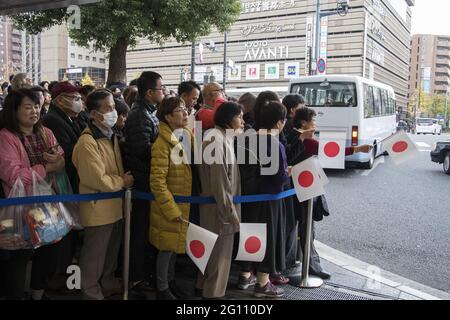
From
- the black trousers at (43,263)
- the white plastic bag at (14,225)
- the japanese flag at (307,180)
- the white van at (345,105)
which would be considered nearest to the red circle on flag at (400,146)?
the japanese flag at (307,180)

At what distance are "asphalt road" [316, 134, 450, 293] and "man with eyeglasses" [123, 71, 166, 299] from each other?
9.32 ft

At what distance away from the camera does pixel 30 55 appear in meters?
78.8

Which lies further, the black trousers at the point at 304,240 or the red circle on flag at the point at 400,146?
the black trousers at the point at 304,240

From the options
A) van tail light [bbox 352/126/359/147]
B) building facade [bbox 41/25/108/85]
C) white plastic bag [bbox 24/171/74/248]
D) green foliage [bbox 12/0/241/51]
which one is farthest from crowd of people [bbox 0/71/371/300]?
building facade [bbox 41/25/108/85]

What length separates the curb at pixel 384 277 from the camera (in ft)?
13.5

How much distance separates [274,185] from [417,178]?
887 centimetres

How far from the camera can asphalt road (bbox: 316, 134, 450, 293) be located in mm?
5102

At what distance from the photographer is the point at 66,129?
11.9ft

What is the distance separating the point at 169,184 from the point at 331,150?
1.62m

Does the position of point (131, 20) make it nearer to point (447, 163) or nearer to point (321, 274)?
point (321, 274)

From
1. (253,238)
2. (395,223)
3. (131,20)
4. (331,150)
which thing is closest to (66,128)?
(253,238)

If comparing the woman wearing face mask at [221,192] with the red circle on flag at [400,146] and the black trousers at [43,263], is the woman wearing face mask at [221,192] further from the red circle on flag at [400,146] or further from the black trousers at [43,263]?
the red circle on flag at [400,146]

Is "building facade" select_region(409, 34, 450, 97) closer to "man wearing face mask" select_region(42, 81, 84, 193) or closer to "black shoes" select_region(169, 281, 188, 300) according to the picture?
"black shoes" select_region(169, 281, 188, 300)
